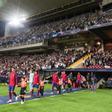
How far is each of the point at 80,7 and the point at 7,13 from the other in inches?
568

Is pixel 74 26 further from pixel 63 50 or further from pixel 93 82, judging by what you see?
pixel 93 82

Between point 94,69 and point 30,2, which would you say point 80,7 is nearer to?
point 30,2

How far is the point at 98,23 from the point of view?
108 ft

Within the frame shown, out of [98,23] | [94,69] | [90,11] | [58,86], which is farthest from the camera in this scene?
[90,11]

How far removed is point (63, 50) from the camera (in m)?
41.2

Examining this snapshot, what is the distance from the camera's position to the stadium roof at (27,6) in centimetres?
4083

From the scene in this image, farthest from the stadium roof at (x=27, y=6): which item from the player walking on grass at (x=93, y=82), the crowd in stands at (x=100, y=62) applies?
the player walking on grass at (x=93, y=82)

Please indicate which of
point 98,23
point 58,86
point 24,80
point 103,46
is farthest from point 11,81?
point 103,46

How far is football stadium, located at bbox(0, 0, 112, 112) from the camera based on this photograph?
21469mm

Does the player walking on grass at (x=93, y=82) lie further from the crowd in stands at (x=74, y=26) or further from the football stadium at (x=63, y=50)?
the crowd in stands at (x=74, y=26)

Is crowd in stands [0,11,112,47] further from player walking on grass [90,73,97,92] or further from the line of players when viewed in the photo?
the line of players

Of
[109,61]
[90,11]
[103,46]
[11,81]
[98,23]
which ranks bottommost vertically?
[11,81]

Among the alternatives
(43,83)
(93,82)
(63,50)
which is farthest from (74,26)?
(43,83)

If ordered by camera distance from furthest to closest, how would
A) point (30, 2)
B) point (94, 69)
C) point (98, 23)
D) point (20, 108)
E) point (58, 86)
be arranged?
1. point (30, 2)
2. point (98, 23)
3. point (94, 69)
4. point (58, 86)
5. point (20, 108)
